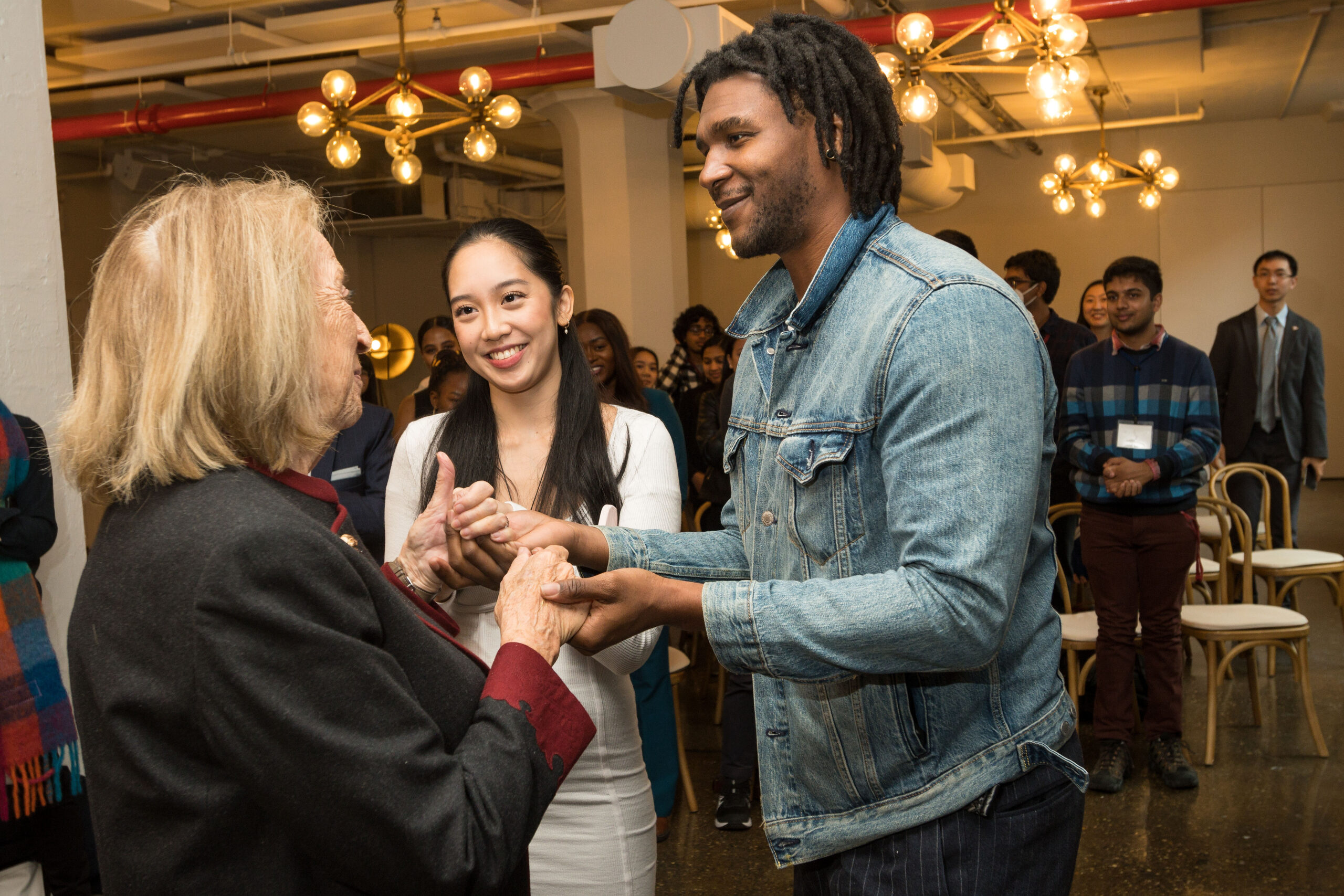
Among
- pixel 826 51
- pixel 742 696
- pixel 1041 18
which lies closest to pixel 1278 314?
pixel 1041 18

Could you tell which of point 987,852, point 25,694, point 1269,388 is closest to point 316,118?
point 25,694

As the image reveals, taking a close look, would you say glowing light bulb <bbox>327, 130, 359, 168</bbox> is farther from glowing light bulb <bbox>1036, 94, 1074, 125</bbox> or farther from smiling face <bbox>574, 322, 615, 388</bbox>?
glowing light bulb <bbox>1036, 94, 1074, 125</bbox>

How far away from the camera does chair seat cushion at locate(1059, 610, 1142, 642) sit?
3.99m

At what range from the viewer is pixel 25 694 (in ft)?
7.55

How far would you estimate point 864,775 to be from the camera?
3.99 feet

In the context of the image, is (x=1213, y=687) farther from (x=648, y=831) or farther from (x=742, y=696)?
(x=648, y=831)

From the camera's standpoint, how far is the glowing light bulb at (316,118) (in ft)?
16.1

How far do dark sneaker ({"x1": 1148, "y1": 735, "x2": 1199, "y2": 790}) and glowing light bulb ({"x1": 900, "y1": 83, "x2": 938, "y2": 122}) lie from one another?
2.44 metres

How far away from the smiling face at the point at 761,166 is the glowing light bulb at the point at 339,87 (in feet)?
13.2

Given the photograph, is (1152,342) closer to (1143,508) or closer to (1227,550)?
(1143,508)

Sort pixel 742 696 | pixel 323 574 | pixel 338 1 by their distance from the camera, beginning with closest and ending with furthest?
1. pixel 323 574
2. pixel 742 696
3. pixel 338 1

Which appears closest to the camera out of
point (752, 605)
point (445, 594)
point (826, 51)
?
point (752, 605)

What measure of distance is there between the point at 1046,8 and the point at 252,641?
12.8 feet

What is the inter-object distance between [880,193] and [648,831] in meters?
1.13
